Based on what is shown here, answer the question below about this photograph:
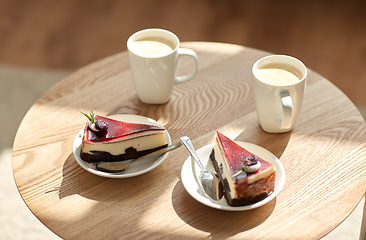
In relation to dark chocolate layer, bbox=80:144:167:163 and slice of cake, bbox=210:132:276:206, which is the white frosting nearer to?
slice of cake, bbox=210:132:276:206

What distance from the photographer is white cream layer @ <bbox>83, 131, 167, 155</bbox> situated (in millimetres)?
1066

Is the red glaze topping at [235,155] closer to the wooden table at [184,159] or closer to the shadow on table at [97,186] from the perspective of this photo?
the wooden table at [184,159]

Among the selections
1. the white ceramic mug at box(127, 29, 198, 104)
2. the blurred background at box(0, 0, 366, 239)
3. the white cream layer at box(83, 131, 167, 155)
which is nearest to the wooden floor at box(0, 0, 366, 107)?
the blurred background at box(0, 0, 366, 239)

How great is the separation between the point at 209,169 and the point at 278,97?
275 millimetres

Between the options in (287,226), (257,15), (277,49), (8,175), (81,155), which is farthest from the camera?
(257,15)

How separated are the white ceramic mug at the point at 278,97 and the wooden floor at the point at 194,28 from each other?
153 cm

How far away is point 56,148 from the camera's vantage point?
3.79 feet

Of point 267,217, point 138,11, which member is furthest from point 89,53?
point 267,217

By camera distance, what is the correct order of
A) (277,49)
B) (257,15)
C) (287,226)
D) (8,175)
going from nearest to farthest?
(287,226) < (8,175) < (277,49) < (257,15)

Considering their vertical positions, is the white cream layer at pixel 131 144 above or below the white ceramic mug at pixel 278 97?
below

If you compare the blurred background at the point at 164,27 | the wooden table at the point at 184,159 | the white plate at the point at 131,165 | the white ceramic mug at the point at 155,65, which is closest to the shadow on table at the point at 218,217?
the wooden table at the point at 184,159

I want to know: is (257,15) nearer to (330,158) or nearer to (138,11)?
(138,11)

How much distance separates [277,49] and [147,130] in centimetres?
200

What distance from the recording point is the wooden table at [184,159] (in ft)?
3.09
